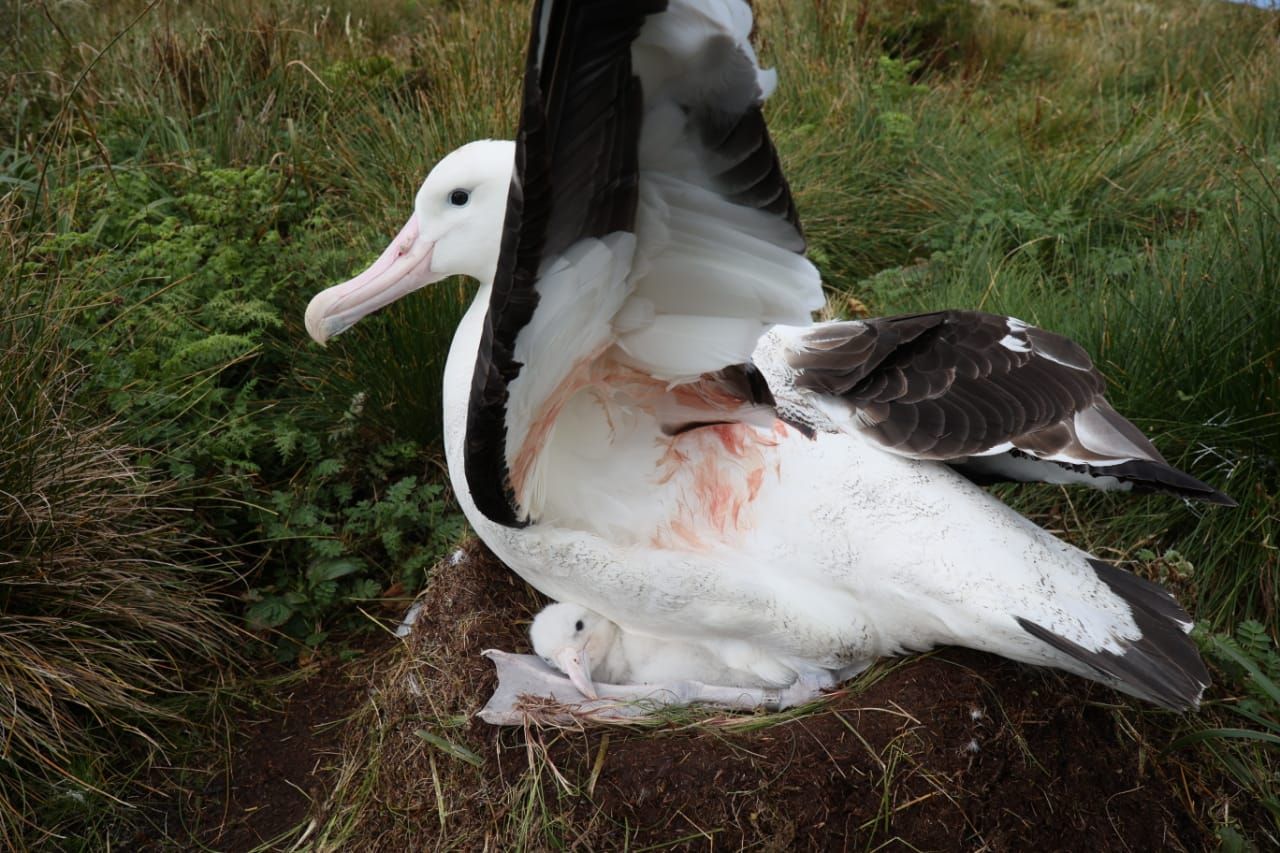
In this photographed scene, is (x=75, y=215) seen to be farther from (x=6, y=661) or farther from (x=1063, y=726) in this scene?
(x=1063, y=726)

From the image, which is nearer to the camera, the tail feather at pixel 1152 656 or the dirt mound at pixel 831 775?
the tail feather at pixel 1152 656

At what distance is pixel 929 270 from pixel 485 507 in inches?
129

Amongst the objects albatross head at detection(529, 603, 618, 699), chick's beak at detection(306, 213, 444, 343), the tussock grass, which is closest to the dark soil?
the tussock grass

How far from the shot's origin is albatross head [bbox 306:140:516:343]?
10.4 ft

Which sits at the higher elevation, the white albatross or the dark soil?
the white albatross

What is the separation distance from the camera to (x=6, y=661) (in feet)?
11.0

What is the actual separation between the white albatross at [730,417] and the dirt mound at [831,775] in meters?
0.22

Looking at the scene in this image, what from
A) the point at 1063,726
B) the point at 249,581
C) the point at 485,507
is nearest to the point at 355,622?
the point at 249,581

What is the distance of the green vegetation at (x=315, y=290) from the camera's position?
3553mm

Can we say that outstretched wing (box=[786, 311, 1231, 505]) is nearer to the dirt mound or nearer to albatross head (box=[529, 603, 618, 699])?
the dirt mound

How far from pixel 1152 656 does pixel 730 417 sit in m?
1.16

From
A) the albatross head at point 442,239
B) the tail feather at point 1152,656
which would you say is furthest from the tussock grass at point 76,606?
the tail feather at point 1152,656

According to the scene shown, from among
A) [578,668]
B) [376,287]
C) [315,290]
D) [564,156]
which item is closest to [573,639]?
[578,668]

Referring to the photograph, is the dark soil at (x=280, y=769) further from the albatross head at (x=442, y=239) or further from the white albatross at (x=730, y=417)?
the albatross head at (x=442, y=239)
